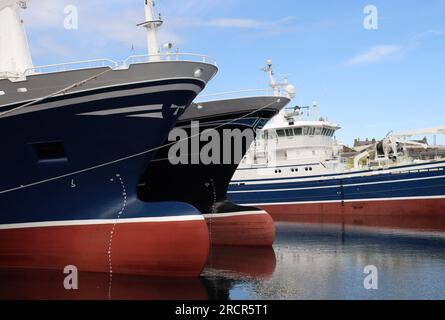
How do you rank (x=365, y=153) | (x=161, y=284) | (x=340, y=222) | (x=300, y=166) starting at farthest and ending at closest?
(x=365, y=153) < (x=300, y=166) < (x=340, y=222) < (x=161, y=284)

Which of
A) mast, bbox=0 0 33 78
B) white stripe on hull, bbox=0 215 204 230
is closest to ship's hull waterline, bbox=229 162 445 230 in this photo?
white stripe on hull, bbox=0 215 204 230

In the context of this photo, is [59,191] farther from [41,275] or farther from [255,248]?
[255,248]

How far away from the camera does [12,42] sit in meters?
17.0

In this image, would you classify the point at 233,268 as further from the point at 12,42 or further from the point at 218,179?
the point at 12,42

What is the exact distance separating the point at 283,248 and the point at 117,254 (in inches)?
366

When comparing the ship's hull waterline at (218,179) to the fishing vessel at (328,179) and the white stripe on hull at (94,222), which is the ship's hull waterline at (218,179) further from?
the fishing vessel at (328,179)

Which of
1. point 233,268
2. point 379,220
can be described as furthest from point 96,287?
point 379,220

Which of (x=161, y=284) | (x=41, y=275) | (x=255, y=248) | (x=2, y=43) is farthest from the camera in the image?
(x=255, y=248)

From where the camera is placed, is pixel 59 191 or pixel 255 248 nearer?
pixel 59 191

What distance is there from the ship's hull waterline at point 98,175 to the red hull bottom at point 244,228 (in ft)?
24.6

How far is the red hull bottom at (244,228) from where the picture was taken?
2116 centimetres

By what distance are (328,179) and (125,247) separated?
998 inches
